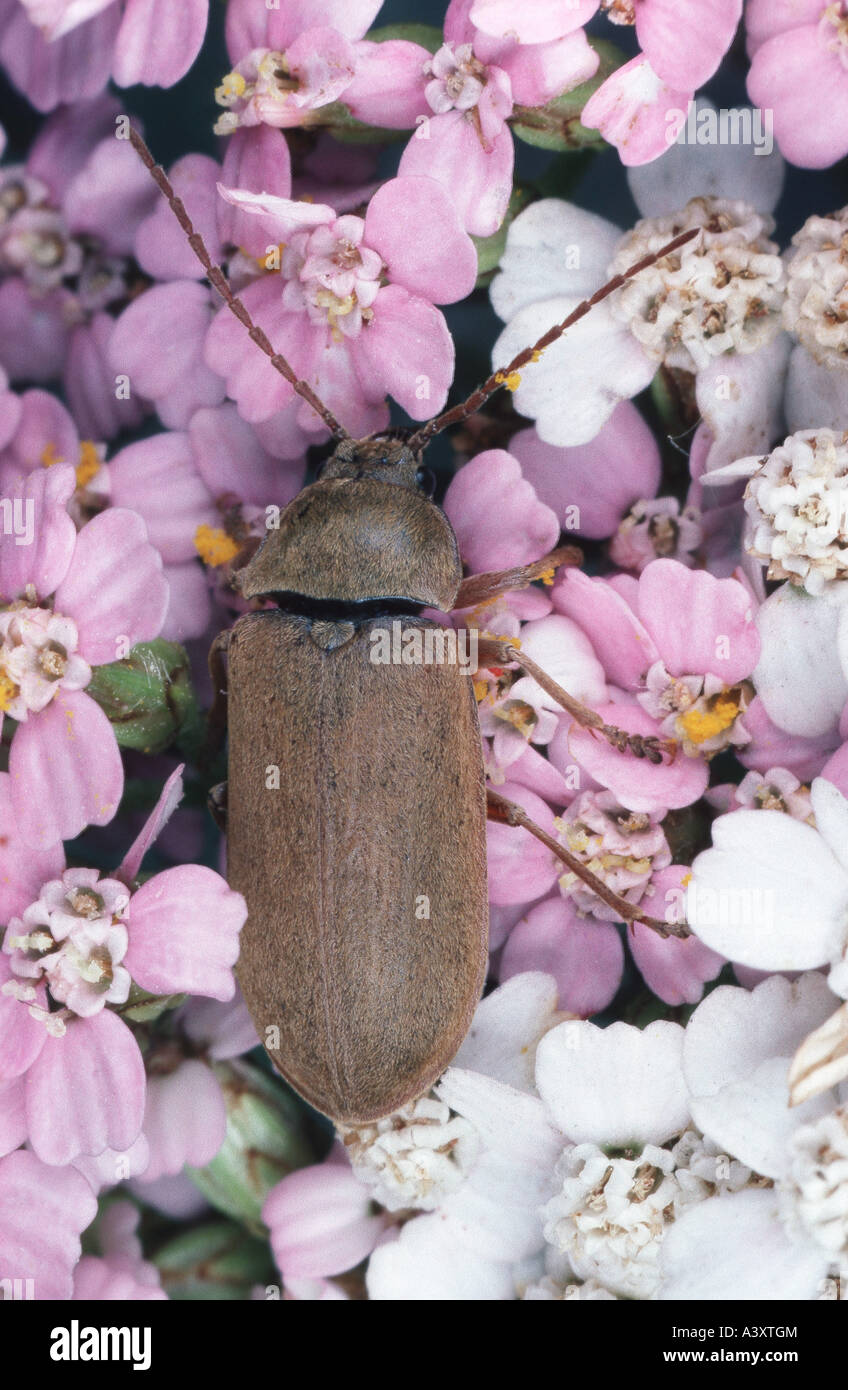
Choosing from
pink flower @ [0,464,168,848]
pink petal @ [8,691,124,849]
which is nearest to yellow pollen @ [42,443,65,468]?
pink flower @ [0,464,168,848]

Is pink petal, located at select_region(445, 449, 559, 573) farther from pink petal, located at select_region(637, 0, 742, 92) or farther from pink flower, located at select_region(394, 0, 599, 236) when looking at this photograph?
pink petal, located at select_region(637, 0, 742, 92)

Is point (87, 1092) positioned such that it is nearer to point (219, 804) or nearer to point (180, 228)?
point (219, 804)

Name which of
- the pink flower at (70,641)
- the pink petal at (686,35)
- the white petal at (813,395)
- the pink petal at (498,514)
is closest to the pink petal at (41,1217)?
the pink flower at (70,641)

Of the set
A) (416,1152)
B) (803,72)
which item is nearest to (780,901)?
(416,1152)
